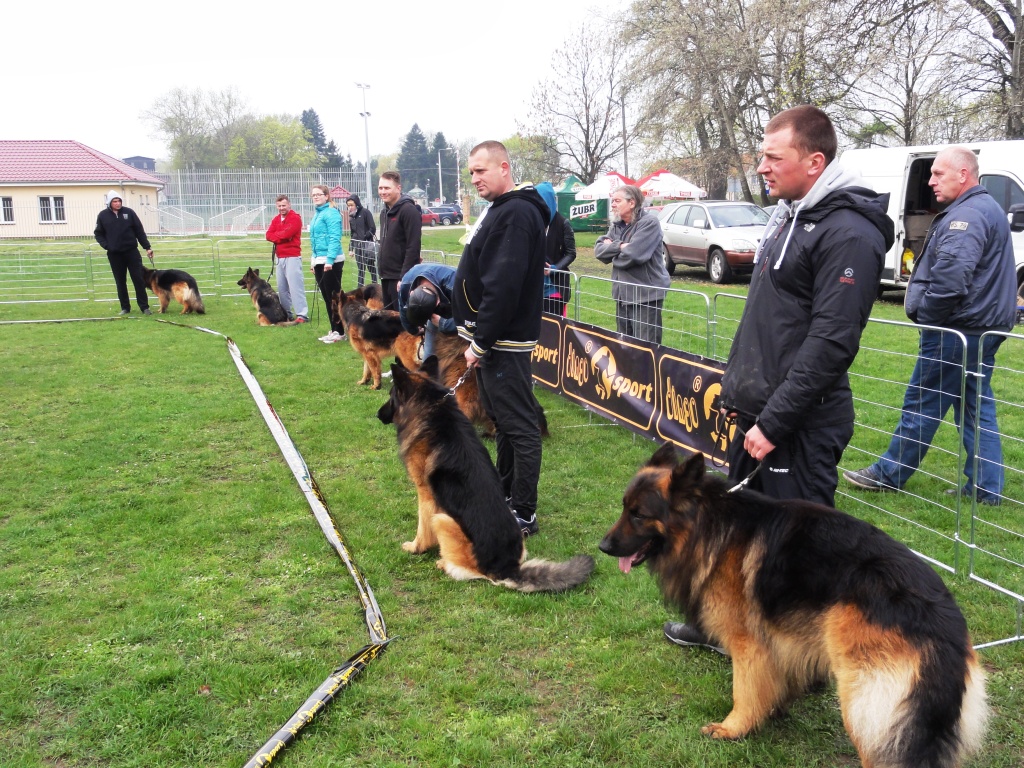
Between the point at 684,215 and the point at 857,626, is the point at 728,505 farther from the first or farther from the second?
the point at 684,215

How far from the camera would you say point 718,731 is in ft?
9.63

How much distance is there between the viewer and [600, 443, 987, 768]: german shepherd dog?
7.44 feet

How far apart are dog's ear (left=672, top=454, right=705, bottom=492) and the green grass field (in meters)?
0.98

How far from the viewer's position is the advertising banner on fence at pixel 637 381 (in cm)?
551

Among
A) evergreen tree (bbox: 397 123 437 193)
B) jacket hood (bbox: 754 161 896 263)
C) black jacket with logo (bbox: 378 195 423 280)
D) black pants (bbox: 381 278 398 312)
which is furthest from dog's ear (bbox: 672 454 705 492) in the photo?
evergreen tree (bbox: 397 123 437 193)

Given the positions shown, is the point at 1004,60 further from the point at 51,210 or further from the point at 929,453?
the point at 51,210

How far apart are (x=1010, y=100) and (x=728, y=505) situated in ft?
61.1

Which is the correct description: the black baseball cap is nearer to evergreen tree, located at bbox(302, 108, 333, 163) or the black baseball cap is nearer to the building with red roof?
the building with red roof

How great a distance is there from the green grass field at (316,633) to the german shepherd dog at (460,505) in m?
0.11

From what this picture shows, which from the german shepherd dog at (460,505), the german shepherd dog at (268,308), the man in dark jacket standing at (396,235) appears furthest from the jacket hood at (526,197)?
the german shepherd dog at (268,308)

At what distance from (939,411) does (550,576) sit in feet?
9.78

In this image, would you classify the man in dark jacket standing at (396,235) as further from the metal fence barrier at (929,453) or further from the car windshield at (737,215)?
the car windshield at (737,215)

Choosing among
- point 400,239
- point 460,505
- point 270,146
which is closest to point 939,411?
point 460,505

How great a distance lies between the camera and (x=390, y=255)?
9297 mm
